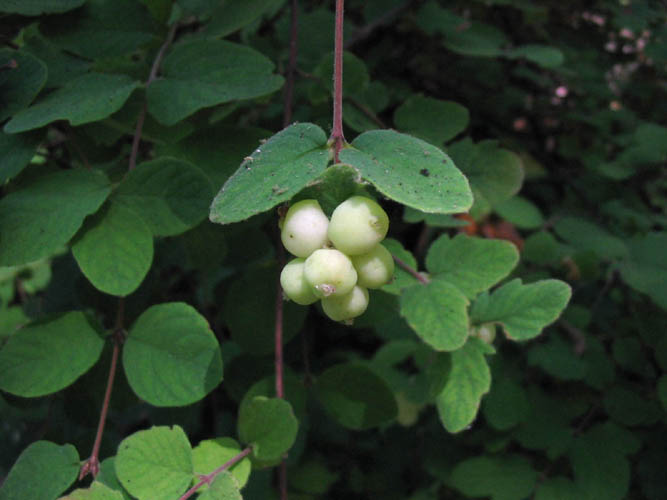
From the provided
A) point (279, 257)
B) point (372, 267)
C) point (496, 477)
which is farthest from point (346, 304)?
point (496, 477)

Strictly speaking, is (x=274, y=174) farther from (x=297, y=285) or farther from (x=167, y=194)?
(x=167, y=194)

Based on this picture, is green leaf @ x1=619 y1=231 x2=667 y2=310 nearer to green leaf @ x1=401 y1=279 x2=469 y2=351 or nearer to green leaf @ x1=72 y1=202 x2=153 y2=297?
green leaf @ x1=401 y1=279 x2=469 y2=351

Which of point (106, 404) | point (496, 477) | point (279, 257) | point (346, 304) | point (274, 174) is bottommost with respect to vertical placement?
point (496, 477)

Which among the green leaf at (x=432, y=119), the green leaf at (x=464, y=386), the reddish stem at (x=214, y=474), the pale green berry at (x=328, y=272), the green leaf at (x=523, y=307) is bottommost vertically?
the reddish stem at (x=214, y=474)

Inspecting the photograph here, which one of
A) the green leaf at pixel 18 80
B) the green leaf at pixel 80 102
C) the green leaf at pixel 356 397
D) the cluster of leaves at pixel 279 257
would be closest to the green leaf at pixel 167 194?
the cluster of leaves at pixel 279 257

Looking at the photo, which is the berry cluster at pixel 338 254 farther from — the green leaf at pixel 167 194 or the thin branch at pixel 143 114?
the thin branch at pixel 143 114

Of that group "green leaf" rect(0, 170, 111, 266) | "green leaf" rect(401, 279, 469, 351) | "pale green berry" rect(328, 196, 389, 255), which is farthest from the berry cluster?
"green leaf" rect(0, 170, 111, 266)
